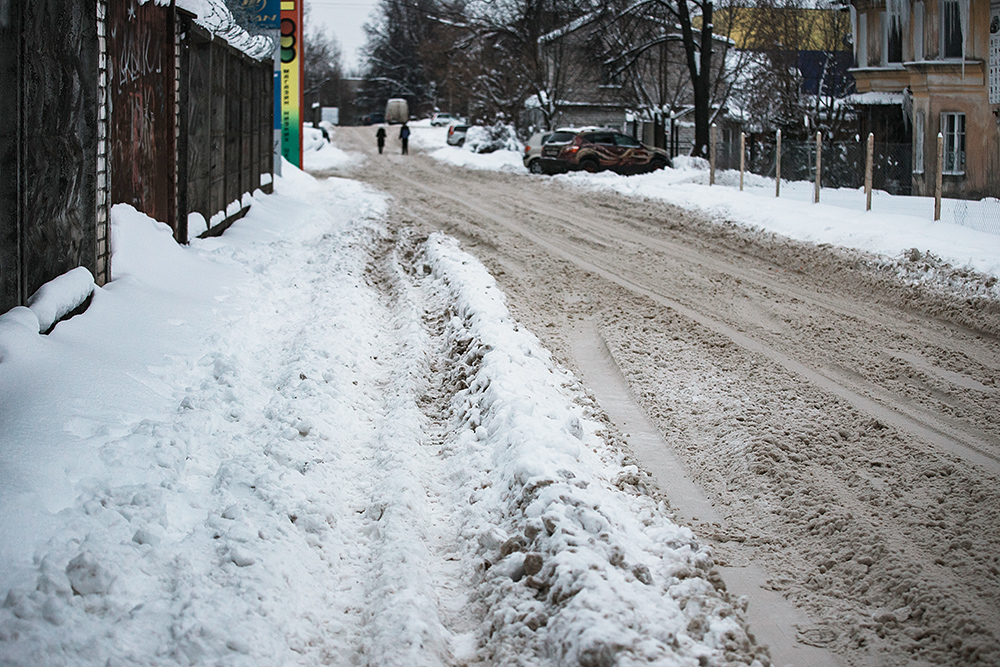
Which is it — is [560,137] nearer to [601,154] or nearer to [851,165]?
[601,154]

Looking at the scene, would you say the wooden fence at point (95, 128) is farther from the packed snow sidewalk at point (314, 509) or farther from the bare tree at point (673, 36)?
the bare tree at point (673, 36)

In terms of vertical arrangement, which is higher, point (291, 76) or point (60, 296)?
point (291, 76)

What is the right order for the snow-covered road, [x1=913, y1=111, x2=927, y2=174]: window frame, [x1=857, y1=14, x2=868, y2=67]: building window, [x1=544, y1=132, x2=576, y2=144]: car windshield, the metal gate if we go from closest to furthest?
the snow-covered road, the metal gate, [x1=913, y1=111, x2=927, y2=174]: window frame, [x1=857, y1=14, x2=868, y2=67]: building window, [x1=544, y1=132, x2=576, y2=144]: car windshield

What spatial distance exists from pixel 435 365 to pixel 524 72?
41181mm

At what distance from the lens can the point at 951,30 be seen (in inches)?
1024

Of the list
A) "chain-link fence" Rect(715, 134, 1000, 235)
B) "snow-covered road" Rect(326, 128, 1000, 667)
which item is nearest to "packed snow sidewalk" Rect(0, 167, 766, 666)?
"snow-covered road" Rect(326, 128, 1000, 667)

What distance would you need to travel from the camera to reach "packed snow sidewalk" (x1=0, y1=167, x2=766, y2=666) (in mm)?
3637

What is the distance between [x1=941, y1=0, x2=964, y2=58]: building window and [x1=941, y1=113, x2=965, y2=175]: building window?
1719 millimetres

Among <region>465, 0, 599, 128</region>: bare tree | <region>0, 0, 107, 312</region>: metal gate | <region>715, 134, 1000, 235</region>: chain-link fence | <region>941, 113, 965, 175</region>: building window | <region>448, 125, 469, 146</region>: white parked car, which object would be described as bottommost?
<region>0, 0, 107, 312</region>: metal gate

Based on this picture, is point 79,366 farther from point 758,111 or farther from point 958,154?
point 758,111

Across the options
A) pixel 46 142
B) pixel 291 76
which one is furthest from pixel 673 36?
pixel 46 142

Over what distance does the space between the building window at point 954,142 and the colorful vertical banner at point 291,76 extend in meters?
18.2

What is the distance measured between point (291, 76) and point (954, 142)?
18.7 metres

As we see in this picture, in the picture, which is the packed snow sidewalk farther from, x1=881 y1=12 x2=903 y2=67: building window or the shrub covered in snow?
the shrub covered in snow
